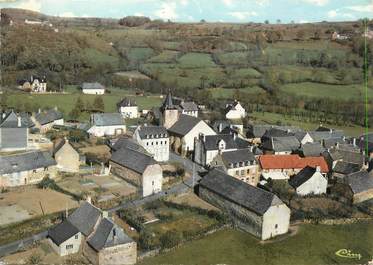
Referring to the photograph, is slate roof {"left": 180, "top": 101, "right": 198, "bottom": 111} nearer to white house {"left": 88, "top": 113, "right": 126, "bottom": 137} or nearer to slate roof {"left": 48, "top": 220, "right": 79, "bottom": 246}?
white house {"left": 88, "top": 113, "right": 126, "bottom": 137}

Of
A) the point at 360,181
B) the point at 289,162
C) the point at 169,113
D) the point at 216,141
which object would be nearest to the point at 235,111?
Answer: the point at 169,113

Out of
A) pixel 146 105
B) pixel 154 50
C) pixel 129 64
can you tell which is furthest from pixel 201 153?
pixel 154 50

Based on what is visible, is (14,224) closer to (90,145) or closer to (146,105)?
(90,145)

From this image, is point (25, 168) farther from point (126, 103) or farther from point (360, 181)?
point (126, 103)

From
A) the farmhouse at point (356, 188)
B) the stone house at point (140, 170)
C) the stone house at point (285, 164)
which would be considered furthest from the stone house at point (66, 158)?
the farmhouse at point (356, 188)

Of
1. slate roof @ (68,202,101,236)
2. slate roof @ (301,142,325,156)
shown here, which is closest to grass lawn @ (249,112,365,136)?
slate roof @ (301,142,325,156)

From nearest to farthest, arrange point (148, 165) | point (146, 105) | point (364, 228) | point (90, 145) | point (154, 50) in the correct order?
point (364, 228)
point (148, 165)
point (90, 145)
point (146, 105)
point (154, 50)
